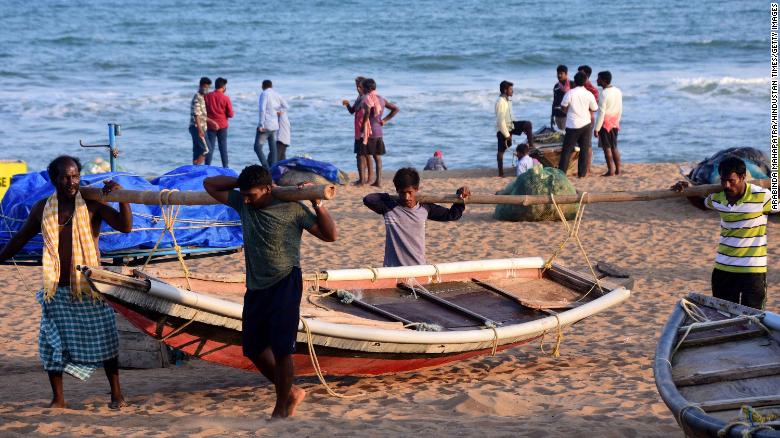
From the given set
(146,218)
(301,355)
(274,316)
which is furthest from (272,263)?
(146,218)

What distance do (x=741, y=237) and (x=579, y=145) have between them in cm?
954

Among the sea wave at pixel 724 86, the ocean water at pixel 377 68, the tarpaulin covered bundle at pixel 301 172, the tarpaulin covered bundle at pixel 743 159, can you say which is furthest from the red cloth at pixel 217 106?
the sea wave at pixel 724 86

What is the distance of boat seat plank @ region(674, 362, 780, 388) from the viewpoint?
18.4 feet

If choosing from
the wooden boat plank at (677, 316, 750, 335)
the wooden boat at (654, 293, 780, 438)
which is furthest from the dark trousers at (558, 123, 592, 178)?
the wooden boat plank at (677, 316, 750, 335)

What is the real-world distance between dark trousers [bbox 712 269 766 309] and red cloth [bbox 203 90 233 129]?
10726 millimetres

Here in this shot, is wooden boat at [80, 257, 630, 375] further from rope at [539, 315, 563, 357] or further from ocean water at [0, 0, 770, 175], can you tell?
ocean water at [0, 0, 770, 175]

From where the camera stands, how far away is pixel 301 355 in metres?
6.49

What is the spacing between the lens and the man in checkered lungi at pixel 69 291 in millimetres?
6230

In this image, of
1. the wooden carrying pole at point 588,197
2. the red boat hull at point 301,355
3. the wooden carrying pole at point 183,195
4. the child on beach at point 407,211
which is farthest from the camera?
the wooden carrying pole at point 588,197

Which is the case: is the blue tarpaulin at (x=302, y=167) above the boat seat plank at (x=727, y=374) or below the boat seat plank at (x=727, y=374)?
above

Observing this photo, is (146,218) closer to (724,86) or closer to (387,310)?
(387,310)

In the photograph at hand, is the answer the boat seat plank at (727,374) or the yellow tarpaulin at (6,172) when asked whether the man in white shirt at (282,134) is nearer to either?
the yellow tarpaulin at (6,172)

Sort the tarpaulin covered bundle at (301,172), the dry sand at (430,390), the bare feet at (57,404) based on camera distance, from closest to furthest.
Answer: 1. the dry sand at (430,390)
2. the bare feet at (57,404)
3. the tarpaulin covered bundle at (301,172)

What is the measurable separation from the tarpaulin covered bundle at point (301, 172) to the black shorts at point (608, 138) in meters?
4.28
